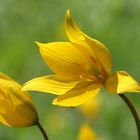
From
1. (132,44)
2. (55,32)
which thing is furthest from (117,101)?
(55,32)

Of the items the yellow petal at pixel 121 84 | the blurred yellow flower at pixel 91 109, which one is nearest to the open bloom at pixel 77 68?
the yellow petal at pixel 121 84

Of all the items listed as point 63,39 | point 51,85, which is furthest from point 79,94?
point 63,39

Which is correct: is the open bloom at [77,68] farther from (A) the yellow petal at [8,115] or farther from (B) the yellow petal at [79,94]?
(A) the yellow petal at [8,115]

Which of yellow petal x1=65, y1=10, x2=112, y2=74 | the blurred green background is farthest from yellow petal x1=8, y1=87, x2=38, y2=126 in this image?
the blurred green background

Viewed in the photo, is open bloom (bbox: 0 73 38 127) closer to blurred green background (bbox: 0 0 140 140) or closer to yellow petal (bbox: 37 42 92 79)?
yellow petal (bbox: 37 42 92 79)

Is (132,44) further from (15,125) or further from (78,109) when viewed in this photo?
(15,125)

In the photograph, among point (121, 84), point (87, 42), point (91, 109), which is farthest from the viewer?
point (91, 109)

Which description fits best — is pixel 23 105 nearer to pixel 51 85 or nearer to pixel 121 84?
pixel 51 85
